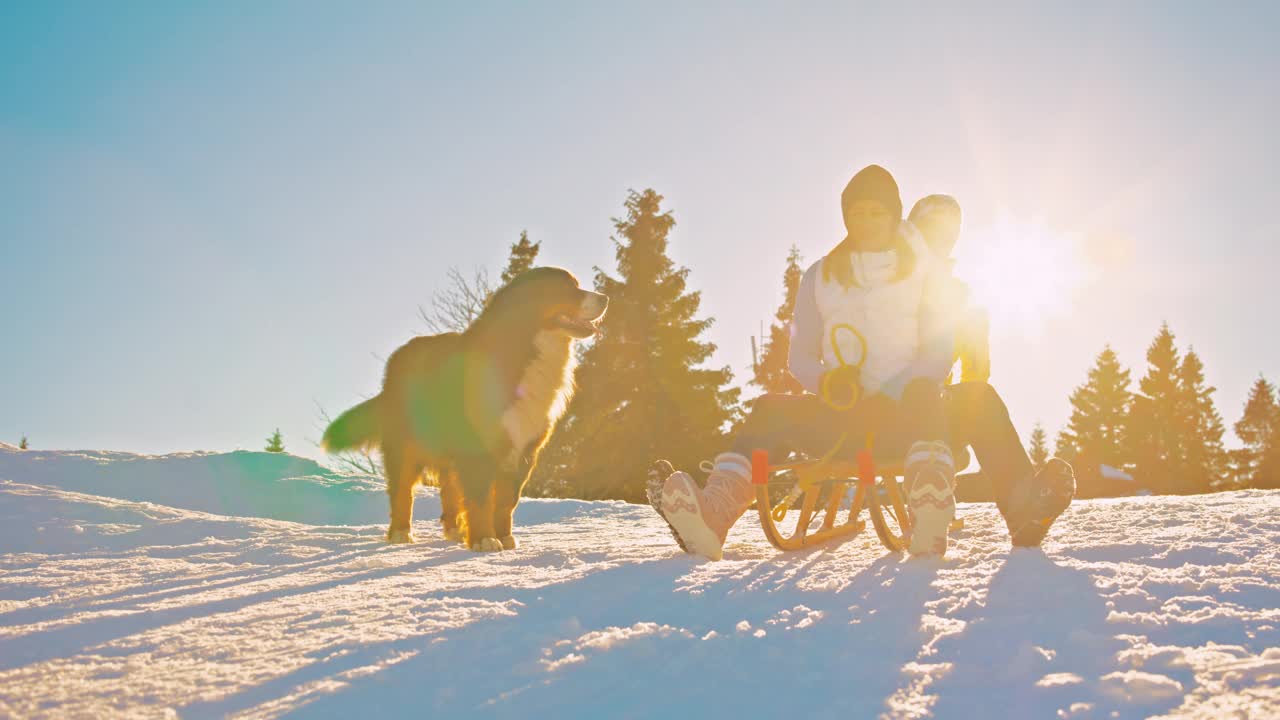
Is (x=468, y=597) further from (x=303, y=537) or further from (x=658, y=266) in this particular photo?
(x=658, y=266)

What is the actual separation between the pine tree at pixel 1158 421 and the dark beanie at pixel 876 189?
98.4 ft

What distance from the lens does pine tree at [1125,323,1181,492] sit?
93.6 feet

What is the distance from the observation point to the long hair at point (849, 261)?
3.37 metres

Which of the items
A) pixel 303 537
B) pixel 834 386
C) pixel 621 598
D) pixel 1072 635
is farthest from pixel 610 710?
pixel 303 537

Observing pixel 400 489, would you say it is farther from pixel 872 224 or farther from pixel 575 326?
pixel 872 224

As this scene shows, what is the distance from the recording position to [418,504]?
8.03 metres

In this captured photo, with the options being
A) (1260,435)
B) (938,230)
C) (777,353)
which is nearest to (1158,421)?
(1260,435)

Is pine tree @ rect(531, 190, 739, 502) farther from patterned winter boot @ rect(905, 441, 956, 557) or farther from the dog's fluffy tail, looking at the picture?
patterned winter boot @ rect(905, 441, 956, 557)

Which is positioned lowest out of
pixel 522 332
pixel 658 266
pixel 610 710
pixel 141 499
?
pixel 610 710

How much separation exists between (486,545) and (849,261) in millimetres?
2535

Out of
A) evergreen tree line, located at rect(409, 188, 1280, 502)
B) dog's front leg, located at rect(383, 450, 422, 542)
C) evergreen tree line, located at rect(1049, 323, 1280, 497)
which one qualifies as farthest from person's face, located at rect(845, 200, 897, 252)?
evergreen tree line, located at rect(1049, 323, 1280, 497)

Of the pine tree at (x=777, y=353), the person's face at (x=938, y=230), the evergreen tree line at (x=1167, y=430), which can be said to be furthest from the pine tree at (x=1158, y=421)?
the person's face at (x=938, y=230)

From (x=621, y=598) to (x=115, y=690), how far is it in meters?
1.27

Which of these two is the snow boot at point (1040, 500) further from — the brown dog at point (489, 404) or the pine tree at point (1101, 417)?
the pine tree at point (1101, 417)
